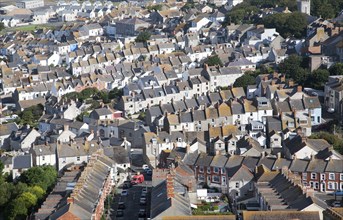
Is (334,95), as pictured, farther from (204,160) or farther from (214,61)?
(214,61)

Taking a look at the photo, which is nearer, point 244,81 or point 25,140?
point 25,140

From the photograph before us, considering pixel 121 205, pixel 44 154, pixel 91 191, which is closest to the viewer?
pixel 91 191

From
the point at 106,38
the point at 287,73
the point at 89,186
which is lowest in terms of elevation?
the point at 106,38

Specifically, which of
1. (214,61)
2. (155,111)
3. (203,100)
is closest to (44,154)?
(155,111)

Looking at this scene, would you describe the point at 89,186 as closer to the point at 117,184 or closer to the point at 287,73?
the point at 117,184

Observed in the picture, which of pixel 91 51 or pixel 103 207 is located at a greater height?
pixel 103 207

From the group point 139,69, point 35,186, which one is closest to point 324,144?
point 35,186

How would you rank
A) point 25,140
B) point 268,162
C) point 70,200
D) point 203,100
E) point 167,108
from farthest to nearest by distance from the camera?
1. point 203,100
2. point 167,108
3. point 25,140
4. point 268,162
5. point 70,200

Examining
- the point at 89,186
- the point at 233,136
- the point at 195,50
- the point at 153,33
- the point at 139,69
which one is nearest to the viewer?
the point at 89,186
